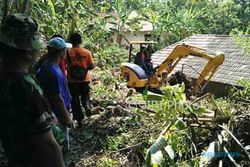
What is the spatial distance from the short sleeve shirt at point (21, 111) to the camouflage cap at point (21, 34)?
0.16m

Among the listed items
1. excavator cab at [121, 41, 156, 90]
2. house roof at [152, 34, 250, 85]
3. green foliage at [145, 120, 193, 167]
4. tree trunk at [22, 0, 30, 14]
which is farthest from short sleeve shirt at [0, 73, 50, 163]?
excavator cab at [121, 41, 156, 90]

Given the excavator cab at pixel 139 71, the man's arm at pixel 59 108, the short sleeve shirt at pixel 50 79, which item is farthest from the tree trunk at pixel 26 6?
the excavator cab at pixel 139 71

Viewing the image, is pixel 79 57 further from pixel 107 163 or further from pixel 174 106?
pixel 174 106

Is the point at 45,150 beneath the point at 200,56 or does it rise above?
above

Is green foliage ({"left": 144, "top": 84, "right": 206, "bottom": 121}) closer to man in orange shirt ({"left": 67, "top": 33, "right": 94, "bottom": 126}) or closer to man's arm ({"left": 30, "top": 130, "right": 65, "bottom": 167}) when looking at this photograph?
man in orange shirt ({"left": 67, "top": 33, "right": 94, "bottom": 126})

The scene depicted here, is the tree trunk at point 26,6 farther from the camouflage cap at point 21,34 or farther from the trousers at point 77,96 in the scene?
the camouflage cap at point 21,34

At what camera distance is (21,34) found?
6.59 feet

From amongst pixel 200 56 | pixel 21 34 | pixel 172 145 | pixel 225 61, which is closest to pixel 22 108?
pixel 21 34

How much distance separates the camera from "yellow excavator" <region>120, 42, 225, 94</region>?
368 inches

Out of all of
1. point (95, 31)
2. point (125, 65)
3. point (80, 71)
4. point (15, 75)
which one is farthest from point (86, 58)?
point (95, 31)

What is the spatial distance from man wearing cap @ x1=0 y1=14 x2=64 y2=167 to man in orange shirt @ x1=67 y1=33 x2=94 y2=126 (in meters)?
3.89

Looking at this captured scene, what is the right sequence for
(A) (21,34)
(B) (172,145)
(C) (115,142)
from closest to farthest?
(A) (21,34) < (B) (172,145) < (C) (115,142)

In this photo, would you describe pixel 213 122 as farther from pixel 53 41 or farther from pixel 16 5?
pixel 16 5

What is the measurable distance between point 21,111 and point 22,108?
0.05 ft
